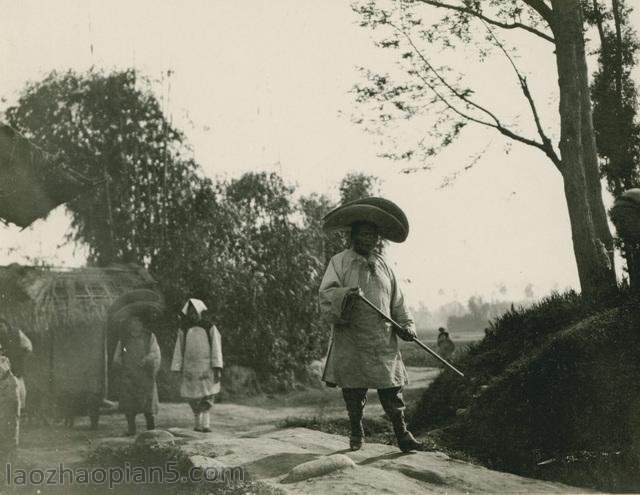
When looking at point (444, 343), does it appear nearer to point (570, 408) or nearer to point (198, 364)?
point (198, 364)

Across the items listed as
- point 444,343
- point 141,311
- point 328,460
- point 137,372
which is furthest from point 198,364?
point 444,343

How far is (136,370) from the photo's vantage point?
979cm

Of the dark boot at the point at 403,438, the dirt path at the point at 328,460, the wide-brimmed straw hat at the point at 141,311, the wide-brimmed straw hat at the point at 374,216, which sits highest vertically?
the wide-brimmed straw hat at the point at 374,216

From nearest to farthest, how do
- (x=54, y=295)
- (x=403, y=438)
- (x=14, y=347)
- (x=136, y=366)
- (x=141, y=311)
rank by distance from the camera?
1. (x=403, y=438)
2. (x=14, y=347)
3. (x=136, y=366)
4. (x=141, y=311)
5. (x=54, y=295)

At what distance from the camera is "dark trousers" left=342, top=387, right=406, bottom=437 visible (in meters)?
5.44

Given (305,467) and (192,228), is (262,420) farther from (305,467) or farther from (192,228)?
(305,467)

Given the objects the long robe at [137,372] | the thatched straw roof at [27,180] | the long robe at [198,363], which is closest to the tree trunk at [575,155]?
the long robe at [198,363]

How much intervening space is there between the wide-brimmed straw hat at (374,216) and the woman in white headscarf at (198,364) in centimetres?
405

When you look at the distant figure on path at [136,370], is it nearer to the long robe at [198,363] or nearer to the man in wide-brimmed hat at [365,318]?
the long robe at [198,363]

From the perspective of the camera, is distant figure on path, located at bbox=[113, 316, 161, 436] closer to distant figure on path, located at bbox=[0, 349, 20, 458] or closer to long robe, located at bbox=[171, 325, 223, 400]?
long robe, located at bbox=[171, 325, 223, 400]

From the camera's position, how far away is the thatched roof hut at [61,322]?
447 inches

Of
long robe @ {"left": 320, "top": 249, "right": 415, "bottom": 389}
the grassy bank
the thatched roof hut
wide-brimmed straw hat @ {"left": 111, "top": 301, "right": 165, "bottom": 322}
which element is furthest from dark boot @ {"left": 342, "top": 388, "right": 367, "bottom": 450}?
the thatched roof hut

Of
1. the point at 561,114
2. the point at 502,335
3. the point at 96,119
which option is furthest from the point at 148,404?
the point at 96,119

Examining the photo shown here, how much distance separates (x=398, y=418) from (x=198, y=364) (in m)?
4.41
